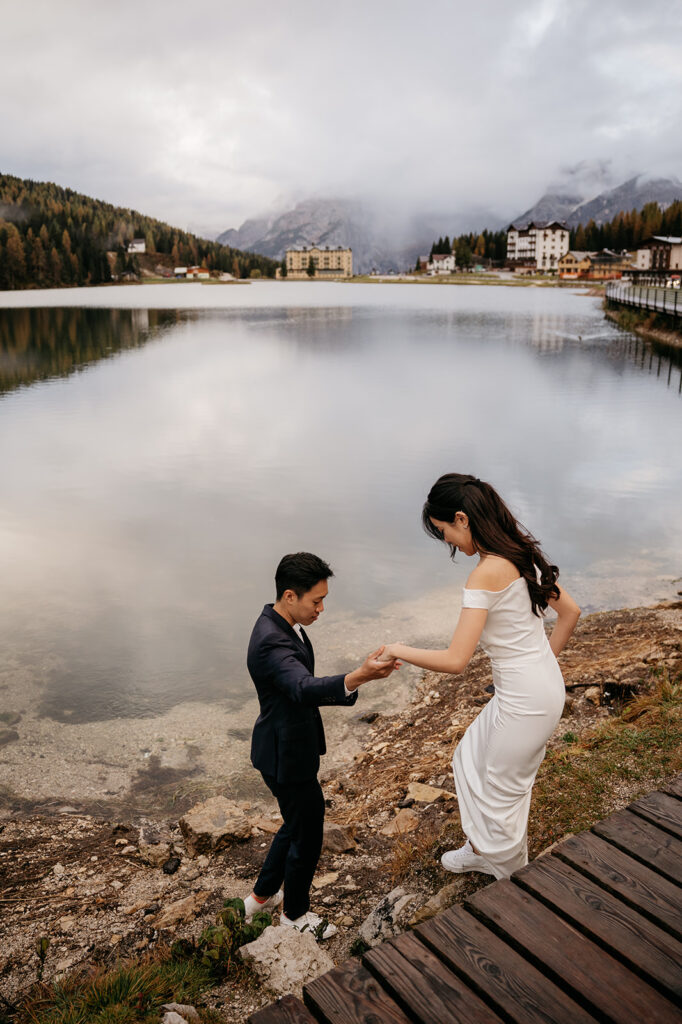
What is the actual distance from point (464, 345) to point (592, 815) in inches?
2004

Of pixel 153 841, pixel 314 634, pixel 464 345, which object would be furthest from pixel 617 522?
pixel 464 345

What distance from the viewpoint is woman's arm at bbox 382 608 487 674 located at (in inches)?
142

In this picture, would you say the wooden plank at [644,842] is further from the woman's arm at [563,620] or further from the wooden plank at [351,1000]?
the wooden plank at [351,1000]

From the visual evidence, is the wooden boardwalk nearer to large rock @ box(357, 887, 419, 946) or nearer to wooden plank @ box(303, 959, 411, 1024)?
wooden plank @ box(303, 959, 411, 1024)

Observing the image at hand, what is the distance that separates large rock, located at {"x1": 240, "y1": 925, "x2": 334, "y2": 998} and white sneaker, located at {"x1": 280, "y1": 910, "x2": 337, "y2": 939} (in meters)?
0.32

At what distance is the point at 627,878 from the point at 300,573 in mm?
2102

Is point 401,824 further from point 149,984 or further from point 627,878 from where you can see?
point 627,878

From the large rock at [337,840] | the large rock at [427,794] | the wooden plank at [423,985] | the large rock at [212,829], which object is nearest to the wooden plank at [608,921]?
the wooden plank at [423,985]

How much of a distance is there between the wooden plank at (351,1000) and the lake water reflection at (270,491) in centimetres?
622

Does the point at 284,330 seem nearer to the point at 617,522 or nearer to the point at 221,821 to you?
the point at 617,522

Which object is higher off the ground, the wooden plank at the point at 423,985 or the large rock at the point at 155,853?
the wooden plank at the point at 423,985

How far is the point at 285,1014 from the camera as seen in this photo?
2844 mm

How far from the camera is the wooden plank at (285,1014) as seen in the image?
2.81 m

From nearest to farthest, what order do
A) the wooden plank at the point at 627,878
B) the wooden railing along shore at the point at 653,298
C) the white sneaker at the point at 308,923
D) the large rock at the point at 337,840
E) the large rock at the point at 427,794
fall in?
1. the wooden plank at the point at 627,878
2. the white sneaker at the point at 308,923
3. the large rock at the point at 337,840
4. the large rock at the point at 427,794
5. the wooden railing along shore at the point at 653,298
